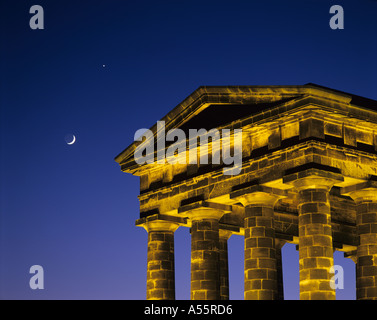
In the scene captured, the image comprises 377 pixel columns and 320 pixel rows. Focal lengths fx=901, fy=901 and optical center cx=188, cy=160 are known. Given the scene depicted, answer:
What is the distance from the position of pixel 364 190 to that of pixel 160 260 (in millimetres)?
15522

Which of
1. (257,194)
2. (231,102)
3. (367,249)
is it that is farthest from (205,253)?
(367,249)

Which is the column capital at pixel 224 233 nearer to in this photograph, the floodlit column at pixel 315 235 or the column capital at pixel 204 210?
the column capital at pixel 204 210


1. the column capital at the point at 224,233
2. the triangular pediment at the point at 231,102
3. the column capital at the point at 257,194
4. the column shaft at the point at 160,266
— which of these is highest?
the triangular pediment at the point at 231,102

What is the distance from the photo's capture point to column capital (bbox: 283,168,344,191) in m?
51.3

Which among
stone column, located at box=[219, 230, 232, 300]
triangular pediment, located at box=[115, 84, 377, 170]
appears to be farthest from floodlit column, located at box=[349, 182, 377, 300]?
stone column, located at box=[219, 230, 232, 300]

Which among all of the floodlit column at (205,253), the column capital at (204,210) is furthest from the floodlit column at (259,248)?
the floodlit column at (205,253)

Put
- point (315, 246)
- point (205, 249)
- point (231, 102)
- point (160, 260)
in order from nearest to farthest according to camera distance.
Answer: point (315, 246), point (231, 102), point (205, 249), point (160, 260)

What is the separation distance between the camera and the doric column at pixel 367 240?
55.1m

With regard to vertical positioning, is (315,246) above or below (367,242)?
below

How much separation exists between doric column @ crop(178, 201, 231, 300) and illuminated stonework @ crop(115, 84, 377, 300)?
0.07 metres

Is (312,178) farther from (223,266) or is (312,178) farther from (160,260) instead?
(223,266)

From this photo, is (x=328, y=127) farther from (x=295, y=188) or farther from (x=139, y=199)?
(x=139, y=199)

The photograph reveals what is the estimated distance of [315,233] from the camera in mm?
51250

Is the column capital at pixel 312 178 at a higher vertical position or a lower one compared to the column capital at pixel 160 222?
higher
